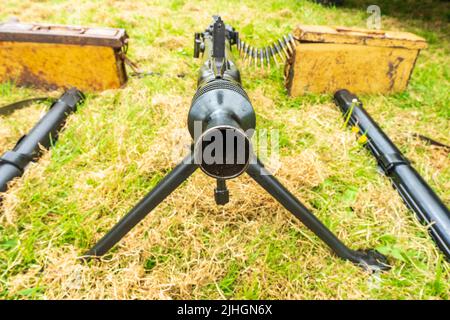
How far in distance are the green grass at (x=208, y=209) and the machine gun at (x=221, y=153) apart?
0.47 feet

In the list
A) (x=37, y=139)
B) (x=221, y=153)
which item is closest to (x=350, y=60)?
(x=221, y=153)

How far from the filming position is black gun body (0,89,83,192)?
2236 mm

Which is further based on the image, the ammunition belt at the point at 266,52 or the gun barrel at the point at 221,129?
the ammunition belt at the point at 266,52

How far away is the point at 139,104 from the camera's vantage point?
314 cm

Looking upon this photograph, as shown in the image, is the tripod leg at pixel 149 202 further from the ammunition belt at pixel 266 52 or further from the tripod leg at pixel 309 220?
the ammunition belt at pixel 266 52

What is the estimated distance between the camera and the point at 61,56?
3.18 meters

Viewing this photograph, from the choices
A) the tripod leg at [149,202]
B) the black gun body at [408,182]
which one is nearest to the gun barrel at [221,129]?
the tripod leg at [149,202]

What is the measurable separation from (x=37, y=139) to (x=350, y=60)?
296cm

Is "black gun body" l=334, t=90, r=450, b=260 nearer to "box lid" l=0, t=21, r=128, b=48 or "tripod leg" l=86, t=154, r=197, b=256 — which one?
"tripod leg" l=86, t=154, r=197, b=256

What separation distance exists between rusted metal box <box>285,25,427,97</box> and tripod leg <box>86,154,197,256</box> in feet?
7.47

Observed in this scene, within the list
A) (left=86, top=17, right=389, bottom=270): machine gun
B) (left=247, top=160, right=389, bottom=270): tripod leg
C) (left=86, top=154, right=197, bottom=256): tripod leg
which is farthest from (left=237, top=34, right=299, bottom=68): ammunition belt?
(left=86, top=154, right=197, bottom=256): tripod leg

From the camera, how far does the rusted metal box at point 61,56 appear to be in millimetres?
3074

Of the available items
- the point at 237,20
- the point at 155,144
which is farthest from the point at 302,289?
the point at 237,20
